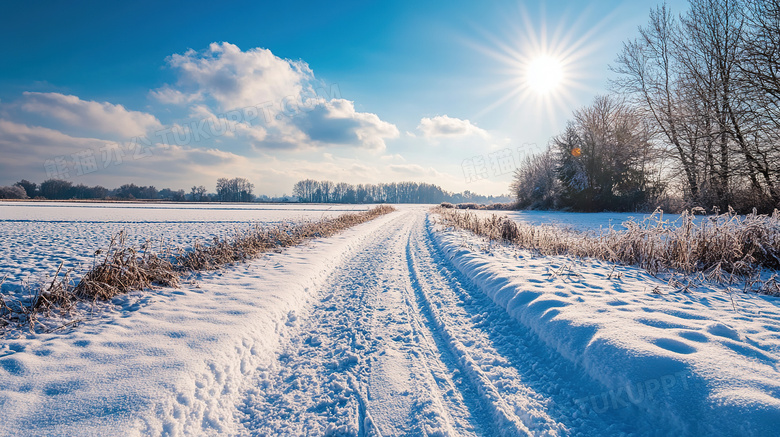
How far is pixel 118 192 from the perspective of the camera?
10194cm

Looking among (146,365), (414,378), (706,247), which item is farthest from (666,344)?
(706,247)

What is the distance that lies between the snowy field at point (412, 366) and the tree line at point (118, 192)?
4372 inches

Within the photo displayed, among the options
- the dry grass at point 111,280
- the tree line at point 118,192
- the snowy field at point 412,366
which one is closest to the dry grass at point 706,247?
the snowy field at point 412,366

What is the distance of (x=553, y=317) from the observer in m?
3.51

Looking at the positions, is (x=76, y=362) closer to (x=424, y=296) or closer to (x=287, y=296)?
(x=287, y=296)

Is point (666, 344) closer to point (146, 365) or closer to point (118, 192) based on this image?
point (146, 365)

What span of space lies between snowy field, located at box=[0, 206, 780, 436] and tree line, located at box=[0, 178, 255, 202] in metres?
111

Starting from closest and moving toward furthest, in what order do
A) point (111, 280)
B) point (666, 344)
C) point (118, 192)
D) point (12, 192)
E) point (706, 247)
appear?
1. point (666, 344)
2. point (111, 280)
3. point (706, 247)
4. point (12, 192)
5. point (118, 192)

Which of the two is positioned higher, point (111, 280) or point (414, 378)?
point (111, 280)

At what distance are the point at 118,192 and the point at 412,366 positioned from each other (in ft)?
457

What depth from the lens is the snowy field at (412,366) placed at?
6.91ft

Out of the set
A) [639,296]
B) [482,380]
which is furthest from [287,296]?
[639,296]

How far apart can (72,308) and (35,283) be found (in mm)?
1587

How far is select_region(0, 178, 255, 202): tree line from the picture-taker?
Answer: 266 feet
